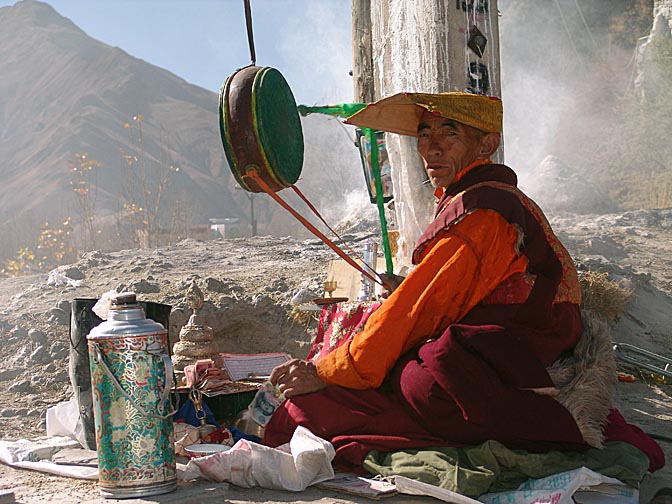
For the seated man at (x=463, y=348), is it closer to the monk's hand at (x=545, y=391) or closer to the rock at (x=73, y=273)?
the monk's hand at (x=545, y=391)

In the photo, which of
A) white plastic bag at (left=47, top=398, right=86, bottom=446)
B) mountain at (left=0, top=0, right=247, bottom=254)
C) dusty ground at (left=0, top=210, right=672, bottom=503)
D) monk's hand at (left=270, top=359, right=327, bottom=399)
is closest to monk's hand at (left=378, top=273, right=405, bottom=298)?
monk's hand at (left=270, top=359, right=327, bottom=399)

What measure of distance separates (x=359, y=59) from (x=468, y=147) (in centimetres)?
438

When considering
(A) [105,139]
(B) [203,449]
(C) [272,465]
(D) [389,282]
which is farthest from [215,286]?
(A) [105,139]

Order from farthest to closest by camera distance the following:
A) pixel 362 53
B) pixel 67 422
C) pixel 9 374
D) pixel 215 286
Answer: pixel 362 53, pixel 215 286, pixel 9 374, pixel 67 422

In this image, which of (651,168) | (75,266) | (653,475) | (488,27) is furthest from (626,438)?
(651,168)

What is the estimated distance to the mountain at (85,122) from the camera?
49.3 meters

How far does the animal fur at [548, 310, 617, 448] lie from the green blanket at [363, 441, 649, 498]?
7 cm

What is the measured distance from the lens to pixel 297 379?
2979 mm

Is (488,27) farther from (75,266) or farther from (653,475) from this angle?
(75,266)

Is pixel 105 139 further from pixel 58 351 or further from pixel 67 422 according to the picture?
pixel 67 422

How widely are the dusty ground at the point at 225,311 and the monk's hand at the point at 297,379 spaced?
1.42 feet

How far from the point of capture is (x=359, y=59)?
7266 millimetres

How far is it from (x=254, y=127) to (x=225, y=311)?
3.17 meters

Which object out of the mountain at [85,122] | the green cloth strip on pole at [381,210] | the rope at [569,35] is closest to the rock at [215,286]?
the green cloth strip on pole at [381,210]
